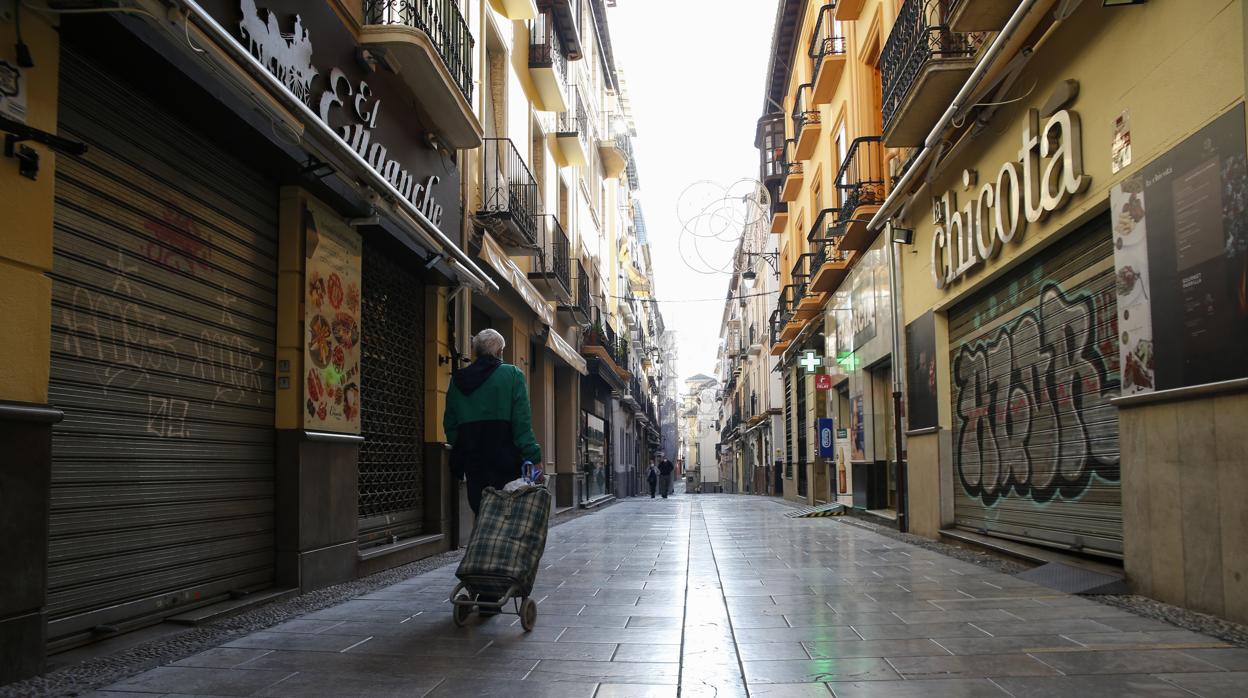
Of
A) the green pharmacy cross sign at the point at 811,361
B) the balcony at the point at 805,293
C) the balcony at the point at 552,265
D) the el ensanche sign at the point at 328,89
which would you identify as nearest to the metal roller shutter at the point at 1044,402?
the el ensanche sign at the point at 328,89

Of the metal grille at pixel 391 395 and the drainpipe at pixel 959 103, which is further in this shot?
the metal grille at pixel 391 395

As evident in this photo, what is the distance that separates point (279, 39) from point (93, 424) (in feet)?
9.87

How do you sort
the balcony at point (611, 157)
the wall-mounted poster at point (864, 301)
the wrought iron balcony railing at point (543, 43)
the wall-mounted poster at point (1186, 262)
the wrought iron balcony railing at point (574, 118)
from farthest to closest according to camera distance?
the balcony at point (611, 157) → the wrought iron balcony railing at point (574, 118) → the wrought iron balcony railing at point (543, 43) → the wall-mounted poster at point (864, 301) → the wall-mounted poster at point (1186, 262)

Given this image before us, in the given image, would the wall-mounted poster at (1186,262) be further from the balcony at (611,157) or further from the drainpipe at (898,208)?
the balcony at (611,157)

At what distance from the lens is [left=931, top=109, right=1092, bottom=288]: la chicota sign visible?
283 inches

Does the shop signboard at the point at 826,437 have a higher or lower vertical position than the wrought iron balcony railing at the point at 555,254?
lower

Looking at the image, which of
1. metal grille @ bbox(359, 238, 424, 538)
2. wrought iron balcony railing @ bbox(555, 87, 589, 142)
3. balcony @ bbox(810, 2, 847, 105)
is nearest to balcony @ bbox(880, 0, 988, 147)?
balcony @ bbox(810, 2, 847, 105)

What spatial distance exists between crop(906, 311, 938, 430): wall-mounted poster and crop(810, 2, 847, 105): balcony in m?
6.97

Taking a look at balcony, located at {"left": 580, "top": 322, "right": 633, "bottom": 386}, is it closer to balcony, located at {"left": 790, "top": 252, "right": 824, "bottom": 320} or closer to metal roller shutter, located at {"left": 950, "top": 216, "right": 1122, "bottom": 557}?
balcony, located at {"left": 790, "top": 252, "right": 824, "bottom": 320}

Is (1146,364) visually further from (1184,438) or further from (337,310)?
(337,310)

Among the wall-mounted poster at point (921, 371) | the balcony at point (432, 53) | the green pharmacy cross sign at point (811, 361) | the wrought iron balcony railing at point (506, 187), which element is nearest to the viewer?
the balcony at point (432, 53)

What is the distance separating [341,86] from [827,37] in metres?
13.1

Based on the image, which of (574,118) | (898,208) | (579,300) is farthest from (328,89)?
(574,118)

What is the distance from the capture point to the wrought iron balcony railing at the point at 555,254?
52.0 ft
